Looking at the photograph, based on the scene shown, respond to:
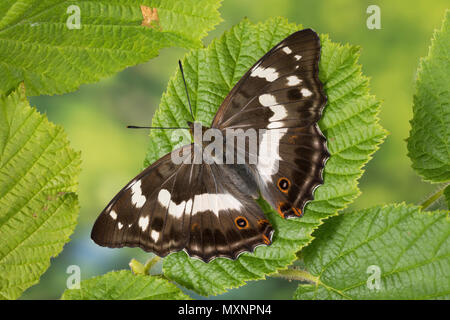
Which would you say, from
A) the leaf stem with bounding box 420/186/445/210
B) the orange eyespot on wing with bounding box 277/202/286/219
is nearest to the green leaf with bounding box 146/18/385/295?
the orange eyespot on wing with bounding box 277/202/286/219

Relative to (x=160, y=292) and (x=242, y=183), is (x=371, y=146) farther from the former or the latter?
(x=160, y=292)

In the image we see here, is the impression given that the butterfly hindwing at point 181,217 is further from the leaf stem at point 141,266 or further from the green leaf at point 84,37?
the green leaf at point 84,37

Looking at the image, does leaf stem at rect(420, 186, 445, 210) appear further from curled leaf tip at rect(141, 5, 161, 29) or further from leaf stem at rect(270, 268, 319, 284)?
curled leaf tip at rect(141, 5, 161, 29)

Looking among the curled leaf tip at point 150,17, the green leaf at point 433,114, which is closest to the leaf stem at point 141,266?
the curled leaf tip at point 150,17

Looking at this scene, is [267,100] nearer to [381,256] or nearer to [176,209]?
[176,209]

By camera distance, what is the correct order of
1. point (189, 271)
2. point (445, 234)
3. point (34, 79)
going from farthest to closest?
point (34, 79), point (189, 271), point (445, 234)

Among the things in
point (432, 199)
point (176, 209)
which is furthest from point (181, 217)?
point (432, 199)

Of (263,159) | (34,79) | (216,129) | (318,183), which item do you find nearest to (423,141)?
(318,183)
